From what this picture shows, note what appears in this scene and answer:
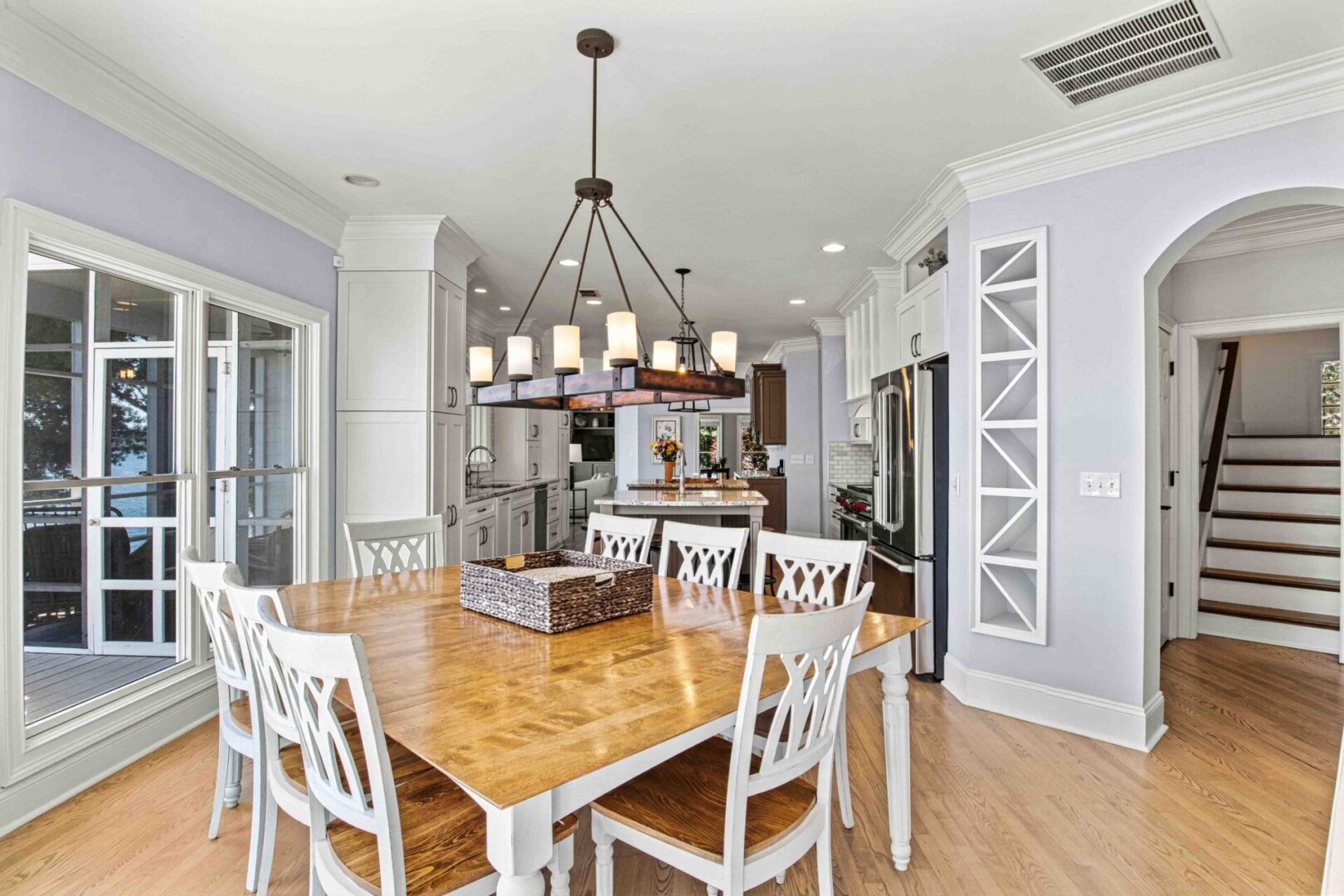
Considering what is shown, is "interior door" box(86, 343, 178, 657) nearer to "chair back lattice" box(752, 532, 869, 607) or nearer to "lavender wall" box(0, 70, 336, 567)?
"lavender wall" box(0, 70, 336, 567)

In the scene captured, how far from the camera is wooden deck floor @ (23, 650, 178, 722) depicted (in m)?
2.22

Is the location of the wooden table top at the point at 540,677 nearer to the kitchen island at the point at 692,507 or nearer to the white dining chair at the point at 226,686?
the white dining chair at the point at 226,686

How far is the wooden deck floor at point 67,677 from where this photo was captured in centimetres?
222

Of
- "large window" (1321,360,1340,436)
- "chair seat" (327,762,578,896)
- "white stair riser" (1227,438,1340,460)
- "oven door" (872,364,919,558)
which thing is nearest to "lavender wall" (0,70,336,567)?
"chair seat" (327,762,578,896)

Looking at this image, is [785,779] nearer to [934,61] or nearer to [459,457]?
[934,61]

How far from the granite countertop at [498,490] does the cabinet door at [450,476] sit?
0.37 m

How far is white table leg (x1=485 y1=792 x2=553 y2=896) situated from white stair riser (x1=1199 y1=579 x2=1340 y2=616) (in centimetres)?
503

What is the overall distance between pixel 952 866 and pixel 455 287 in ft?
12.9

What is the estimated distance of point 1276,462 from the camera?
4660 mm

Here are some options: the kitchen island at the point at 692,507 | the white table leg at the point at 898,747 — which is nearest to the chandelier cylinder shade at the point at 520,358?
the white table leg at the point at 898,747

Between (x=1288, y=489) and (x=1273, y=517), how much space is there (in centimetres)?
25

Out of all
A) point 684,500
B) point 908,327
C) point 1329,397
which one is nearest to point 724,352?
point 908,327

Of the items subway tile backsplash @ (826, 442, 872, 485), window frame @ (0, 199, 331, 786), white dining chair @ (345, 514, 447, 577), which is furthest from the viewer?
subway tile backsplash @ (826, 442, 872, 485)

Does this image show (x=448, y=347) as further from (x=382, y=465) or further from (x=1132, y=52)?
(x=1132, y=52)
